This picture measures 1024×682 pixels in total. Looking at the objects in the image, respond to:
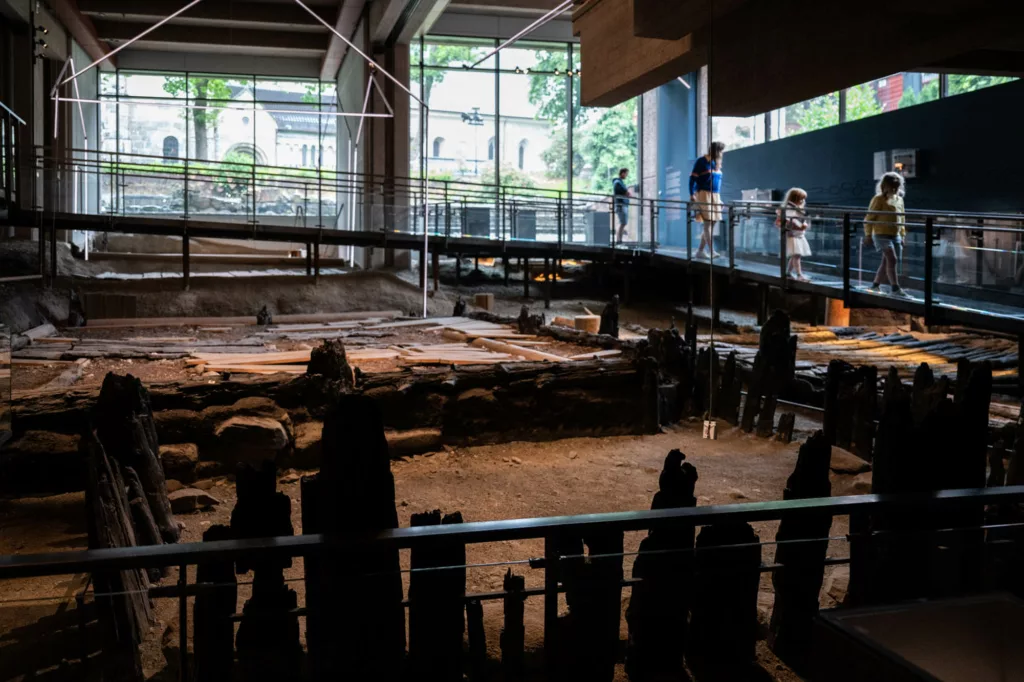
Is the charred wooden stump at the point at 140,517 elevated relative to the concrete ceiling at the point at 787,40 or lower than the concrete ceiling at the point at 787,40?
lower

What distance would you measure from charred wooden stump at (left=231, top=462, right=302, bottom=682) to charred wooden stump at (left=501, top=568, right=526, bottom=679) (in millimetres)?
542

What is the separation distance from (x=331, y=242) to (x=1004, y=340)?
11050 millimetres

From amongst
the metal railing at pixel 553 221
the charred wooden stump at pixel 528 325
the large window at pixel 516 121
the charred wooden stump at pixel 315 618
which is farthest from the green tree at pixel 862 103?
the charred wooden stump at pixel 315 618

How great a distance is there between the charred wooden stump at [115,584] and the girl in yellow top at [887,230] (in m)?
A: 8.41

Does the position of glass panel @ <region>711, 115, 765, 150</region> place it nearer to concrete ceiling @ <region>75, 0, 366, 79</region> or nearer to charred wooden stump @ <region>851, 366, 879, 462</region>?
concrete ceiling @ <region>75, 0, 366, 79</region>

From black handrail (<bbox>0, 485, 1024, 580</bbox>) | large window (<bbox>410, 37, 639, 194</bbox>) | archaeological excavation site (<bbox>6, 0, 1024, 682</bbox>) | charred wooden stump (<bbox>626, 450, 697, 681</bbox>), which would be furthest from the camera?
large window (<bbox>410, 37, 639, 194</bbox>)

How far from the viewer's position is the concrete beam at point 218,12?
65.8ft

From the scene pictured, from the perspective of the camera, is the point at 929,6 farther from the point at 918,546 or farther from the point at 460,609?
the point at 460,609

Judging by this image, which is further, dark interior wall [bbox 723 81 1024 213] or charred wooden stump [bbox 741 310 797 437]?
dark interior wall [bbox 723 81 1024 213]

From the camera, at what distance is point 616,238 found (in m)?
19.0

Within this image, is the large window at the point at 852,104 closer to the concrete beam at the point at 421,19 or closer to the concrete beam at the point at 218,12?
the concrete beam at the point at 421,19

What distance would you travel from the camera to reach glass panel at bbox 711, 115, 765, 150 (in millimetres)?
21656

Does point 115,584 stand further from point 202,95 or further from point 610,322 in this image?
point 202,95

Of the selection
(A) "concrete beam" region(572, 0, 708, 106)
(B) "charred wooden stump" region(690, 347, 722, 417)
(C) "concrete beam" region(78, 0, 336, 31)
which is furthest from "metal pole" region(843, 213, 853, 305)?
(C) "concrete beam" region(78, 0, 336, 31)
